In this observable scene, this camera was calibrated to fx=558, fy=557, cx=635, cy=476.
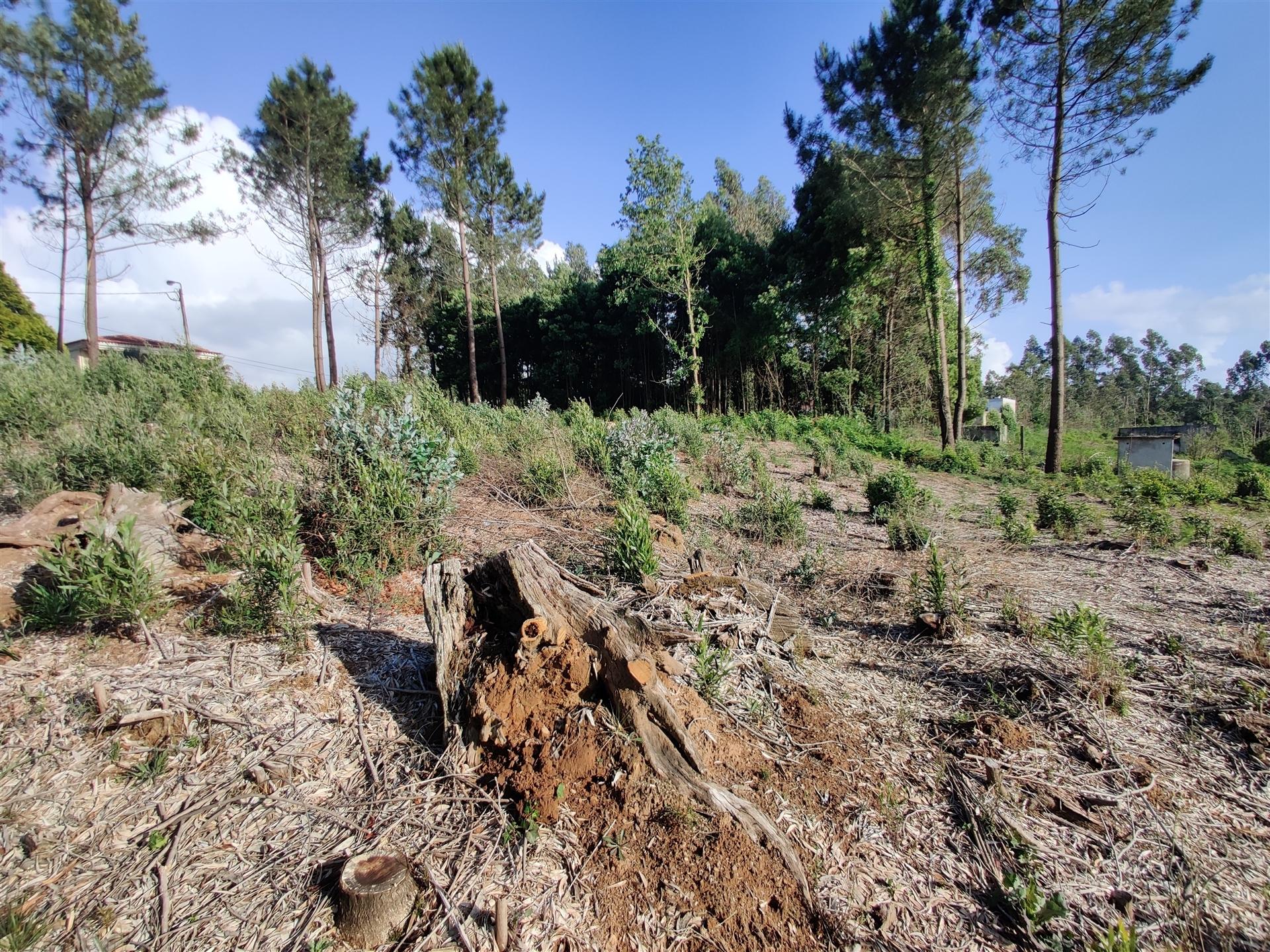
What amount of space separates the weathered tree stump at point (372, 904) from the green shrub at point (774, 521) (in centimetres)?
429

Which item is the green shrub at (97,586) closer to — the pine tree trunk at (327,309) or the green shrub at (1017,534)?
the green shrub at (1017,534)

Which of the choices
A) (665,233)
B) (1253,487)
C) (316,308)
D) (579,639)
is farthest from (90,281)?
(1253,487)

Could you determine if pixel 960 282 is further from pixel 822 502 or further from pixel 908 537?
pixel 908 537

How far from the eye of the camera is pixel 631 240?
19672 millimetres

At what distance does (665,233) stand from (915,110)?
25.7ft

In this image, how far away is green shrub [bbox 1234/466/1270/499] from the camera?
7363 mm

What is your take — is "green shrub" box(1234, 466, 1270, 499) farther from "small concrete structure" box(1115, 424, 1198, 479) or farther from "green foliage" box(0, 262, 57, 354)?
"green foliage" box(0, 262, 57, 354)

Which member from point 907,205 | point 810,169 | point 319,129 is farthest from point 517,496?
point 319,129

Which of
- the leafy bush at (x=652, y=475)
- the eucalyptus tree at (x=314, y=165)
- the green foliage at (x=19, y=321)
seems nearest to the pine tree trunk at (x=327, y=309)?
the eucalyptus tree at (x=314, y=165)

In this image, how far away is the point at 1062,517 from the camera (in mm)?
5996

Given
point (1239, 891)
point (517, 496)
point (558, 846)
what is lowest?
point (1239, 891)

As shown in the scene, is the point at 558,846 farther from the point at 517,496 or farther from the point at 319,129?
the point at 319,129

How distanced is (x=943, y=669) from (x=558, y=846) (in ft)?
7.61

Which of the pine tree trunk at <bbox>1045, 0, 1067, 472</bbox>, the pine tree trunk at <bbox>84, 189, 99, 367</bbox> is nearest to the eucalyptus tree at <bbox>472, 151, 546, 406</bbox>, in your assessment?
the pine tree trunk at <bbox>84, 189, 99, 367</bbox>
